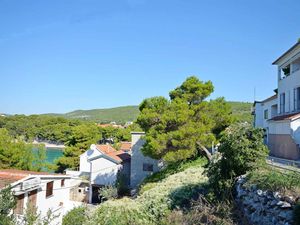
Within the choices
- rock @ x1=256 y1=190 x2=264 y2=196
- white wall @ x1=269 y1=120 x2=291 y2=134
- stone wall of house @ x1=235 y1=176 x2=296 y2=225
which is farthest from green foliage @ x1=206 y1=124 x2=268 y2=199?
white wall @ x1=269 y1=120 x2=291 y2=134

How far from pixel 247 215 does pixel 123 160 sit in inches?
862

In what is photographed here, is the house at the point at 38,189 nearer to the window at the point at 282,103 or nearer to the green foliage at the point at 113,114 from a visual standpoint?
the window at the point at 282,103

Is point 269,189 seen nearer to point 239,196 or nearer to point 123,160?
point 239,196

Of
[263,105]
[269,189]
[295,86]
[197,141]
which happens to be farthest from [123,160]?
[269,189]

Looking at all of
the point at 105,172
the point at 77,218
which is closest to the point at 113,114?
the point at 105,172

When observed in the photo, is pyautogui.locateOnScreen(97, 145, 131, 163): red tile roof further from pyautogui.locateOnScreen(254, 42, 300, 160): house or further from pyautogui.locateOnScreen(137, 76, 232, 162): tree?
pyautogui.locateOnScreen(254, 42, 300, 160): house

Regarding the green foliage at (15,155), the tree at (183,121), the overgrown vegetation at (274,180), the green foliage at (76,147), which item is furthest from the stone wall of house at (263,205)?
the green foliage at (76,147)

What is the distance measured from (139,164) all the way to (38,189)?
1241 centimetres

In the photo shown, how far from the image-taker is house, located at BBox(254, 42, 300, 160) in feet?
52.8

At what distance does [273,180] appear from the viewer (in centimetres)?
750

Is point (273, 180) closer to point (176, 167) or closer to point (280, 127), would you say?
point (280, 127)

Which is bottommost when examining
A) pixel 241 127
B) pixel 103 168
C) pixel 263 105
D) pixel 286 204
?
pixel 103 168

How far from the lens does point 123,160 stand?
95.8 feet

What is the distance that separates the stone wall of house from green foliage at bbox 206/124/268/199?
41 cm
